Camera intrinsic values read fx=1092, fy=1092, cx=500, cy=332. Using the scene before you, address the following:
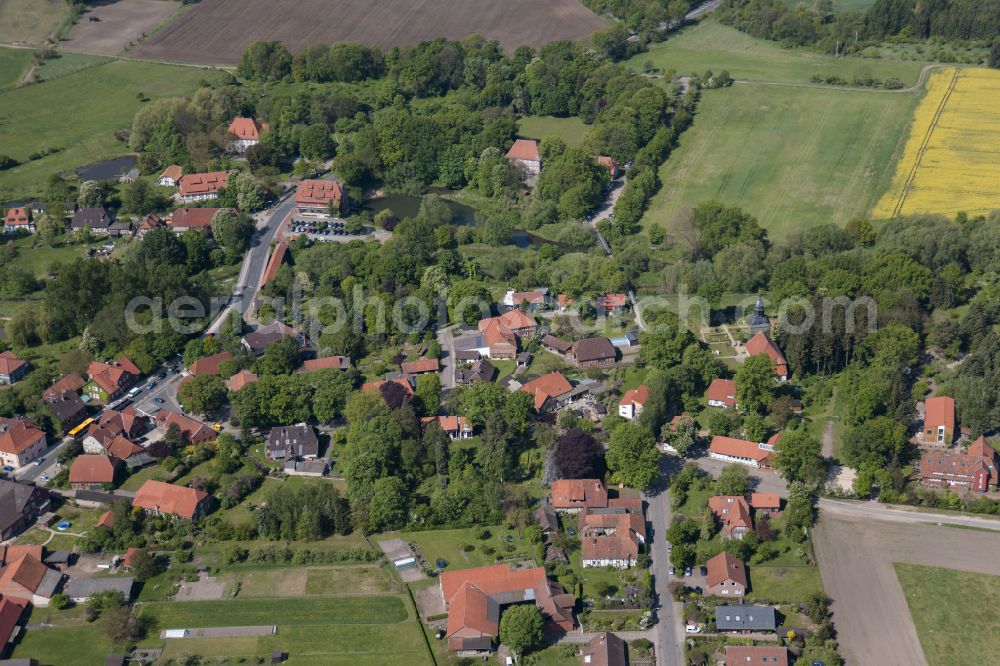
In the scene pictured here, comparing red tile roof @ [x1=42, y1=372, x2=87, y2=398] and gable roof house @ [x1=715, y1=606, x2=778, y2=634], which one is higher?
red tile roof @ [x1=42, y1=372, x2=87, y2=398]

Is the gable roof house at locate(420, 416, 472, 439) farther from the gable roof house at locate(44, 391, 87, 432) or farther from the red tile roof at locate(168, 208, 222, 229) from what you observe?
the red tile roof at locate(168, 208, 222, 229)

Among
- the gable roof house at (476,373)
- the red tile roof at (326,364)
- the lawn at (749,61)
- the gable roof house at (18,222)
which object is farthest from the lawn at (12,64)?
the gable roof house at (476,373)

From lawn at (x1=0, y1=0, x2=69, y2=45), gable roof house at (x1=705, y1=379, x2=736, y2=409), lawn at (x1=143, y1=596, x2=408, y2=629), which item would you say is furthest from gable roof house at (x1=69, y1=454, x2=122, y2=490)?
lawn at (x1=0, y1=0, x2=69, y2=45)

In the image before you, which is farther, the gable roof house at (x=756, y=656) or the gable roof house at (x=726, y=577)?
the gable roof house at (x=726, y=577)

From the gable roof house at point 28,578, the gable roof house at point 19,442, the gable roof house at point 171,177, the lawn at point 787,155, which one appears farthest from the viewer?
the gable roof house at point 171,177

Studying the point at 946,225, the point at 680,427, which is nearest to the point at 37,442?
the point at 680,427

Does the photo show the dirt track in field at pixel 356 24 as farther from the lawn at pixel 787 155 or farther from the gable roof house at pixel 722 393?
the gable roof house at pixel 722 393

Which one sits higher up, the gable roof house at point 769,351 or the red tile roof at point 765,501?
the gable roof house at point 769,351
